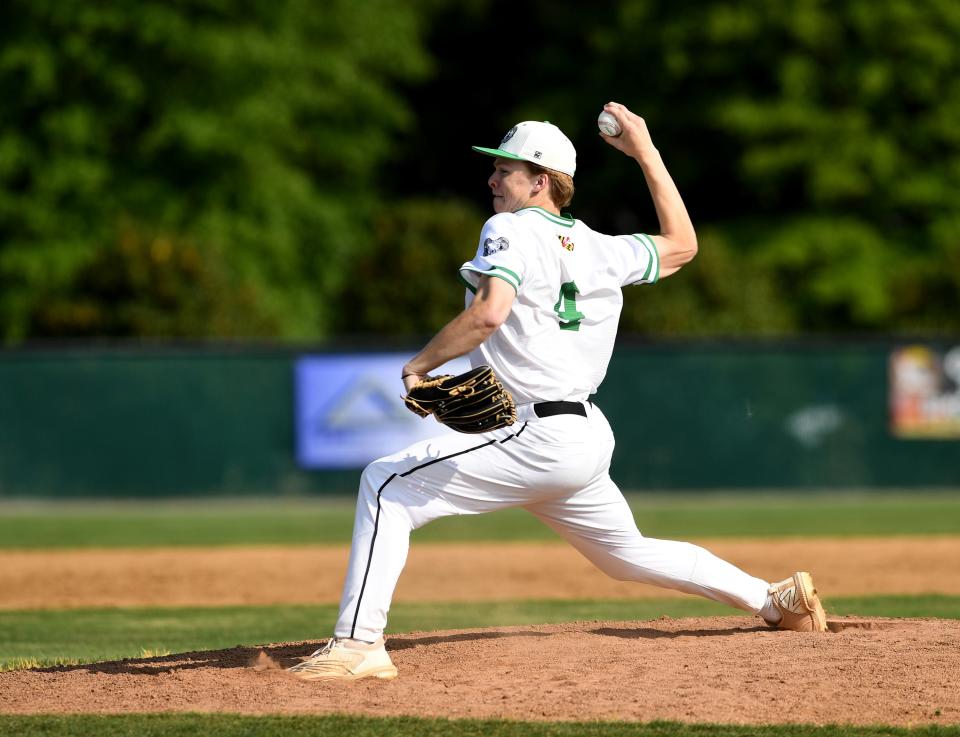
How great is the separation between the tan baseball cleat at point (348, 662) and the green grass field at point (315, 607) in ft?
1.17

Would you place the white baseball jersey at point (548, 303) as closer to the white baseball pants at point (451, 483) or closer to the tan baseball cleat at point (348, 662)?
the white baseball pants at point (451, 483)

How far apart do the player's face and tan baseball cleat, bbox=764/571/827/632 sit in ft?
6.08

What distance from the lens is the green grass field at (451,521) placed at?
45.5 ft

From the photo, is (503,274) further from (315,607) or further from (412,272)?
(412,272)

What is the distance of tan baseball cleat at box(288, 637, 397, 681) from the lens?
Result: 499 cm

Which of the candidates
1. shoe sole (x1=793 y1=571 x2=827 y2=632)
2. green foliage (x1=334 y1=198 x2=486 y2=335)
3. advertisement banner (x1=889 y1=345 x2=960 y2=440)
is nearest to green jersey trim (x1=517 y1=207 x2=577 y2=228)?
shoe sole (x1=793 y1=571 x2=827 y2=632)

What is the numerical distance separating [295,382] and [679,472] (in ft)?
15.8

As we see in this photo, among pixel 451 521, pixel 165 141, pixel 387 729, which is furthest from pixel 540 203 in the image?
pixel 165 141

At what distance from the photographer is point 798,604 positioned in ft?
18.7

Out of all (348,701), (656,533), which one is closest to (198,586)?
(656,533)

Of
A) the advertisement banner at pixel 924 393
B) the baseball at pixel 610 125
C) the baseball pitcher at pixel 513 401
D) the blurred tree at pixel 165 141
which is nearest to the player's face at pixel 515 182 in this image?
the baseball pitcher at pixel 513 401

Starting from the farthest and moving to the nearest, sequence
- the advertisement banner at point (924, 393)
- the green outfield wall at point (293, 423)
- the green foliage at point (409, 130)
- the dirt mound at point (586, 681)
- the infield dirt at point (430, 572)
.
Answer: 1. the green foliage at point (409, 130)
2. the advertisement banner at point (924, 393)
3. the green outfield wall at point (293, 423)
4. the infield dirt at point (430, 572)
5. the dirt mound at point (586, 681)

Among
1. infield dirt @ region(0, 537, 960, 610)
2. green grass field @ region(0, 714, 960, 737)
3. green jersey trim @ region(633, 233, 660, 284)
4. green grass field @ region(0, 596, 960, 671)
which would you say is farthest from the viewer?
infield dirt @ region(0, 537, 960, 610)

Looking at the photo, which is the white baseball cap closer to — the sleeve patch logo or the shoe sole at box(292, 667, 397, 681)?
the sleeve patch logo
